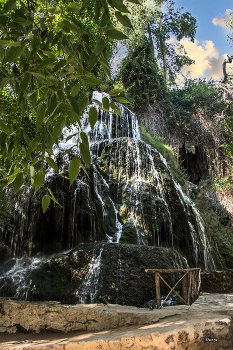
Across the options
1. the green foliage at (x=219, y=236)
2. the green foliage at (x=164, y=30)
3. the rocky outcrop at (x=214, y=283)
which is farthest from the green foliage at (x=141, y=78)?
the rocky outcrop at (x=214, y=283)

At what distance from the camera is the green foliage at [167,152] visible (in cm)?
1366

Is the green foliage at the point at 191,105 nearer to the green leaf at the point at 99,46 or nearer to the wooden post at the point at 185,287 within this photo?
the wooden post at the point at 185,287

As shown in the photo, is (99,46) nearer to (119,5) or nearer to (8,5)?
(119,5)

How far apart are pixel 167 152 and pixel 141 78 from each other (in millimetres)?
7094

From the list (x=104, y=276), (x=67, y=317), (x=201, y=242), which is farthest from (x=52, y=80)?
→ (x=201, y=242)

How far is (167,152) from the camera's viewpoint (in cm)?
1434

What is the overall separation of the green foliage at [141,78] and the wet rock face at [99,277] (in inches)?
554

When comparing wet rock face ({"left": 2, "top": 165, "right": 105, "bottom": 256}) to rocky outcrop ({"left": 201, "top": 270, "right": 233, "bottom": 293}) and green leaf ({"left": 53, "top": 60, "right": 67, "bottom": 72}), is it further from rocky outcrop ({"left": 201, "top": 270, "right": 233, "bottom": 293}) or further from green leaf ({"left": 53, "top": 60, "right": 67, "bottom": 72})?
green leaf ({"left": 53, "top": 60, "right": 67, "bottom": 72})

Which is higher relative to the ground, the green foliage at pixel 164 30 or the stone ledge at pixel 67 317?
the green foliage at pixel 164 30

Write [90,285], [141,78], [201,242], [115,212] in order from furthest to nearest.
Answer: [141,78], [201,242], [115,212], [90,285]

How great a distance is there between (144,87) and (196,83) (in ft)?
13.9

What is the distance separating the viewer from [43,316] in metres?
3.45

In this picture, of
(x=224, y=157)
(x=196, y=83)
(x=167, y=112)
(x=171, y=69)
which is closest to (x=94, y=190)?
(x=224, y=157)

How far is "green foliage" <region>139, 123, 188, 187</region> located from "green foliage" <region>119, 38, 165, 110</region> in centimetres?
298
